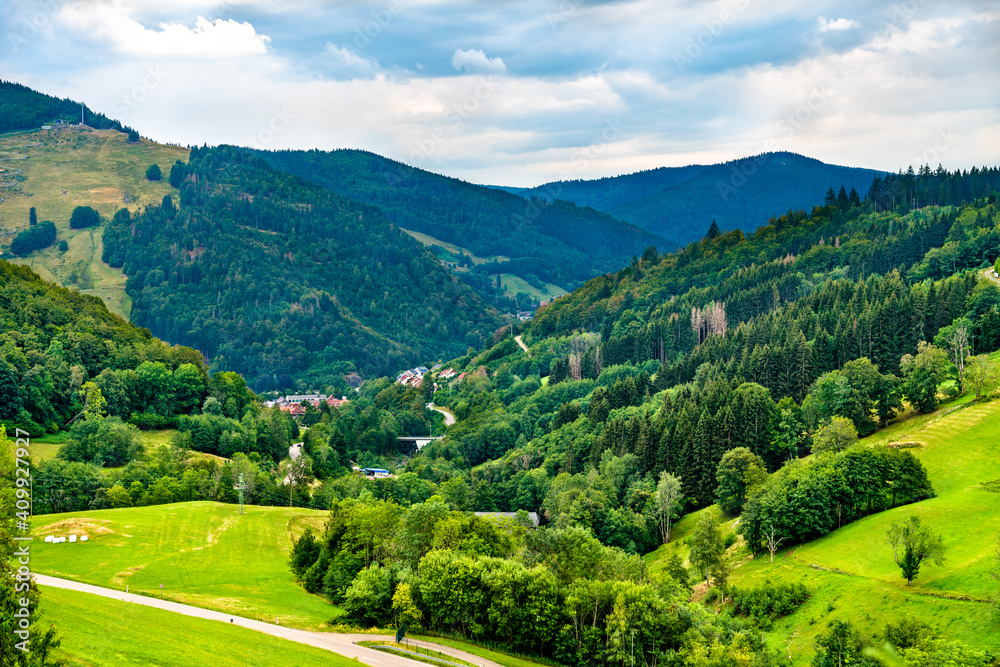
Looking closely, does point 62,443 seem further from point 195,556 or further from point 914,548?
point 914,548

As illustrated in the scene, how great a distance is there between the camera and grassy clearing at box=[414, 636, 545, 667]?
165ft

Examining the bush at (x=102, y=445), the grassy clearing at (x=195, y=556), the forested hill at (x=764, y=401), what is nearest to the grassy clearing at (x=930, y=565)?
the forested hill at (x=764, y=401)

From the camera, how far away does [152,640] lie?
137 feet

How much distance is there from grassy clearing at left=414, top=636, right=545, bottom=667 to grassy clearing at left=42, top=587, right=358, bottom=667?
8.82 meters

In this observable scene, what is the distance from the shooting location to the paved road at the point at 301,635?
48.1 m

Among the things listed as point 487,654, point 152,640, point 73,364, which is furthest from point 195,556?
point 73,364

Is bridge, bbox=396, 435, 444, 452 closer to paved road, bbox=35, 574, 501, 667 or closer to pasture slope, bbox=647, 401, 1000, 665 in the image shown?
pasture slope, bbox=647, 401, 1000, 665

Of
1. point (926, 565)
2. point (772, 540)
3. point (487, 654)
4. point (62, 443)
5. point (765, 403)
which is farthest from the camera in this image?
point (62, 443)

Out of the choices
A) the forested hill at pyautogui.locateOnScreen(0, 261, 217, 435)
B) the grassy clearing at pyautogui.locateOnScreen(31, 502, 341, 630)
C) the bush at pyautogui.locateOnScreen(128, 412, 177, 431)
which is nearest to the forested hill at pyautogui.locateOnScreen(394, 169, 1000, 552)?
the grassy clearing at pyautogui.locateOnScreen(31, 502, 341, 630)

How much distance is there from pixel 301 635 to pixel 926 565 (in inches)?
1732

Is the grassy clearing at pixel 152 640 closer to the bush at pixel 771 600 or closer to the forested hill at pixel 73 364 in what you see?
the bush at pixel 771 600

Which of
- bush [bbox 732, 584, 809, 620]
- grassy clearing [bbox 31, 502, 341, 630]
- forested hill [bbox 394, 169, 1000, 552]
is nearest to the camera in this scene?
bush [bbox 732, 584, 809, 620]

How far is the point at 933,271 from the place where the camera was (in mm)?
146875

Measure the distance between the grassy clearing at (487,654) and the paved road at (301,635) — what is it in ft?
2.40
